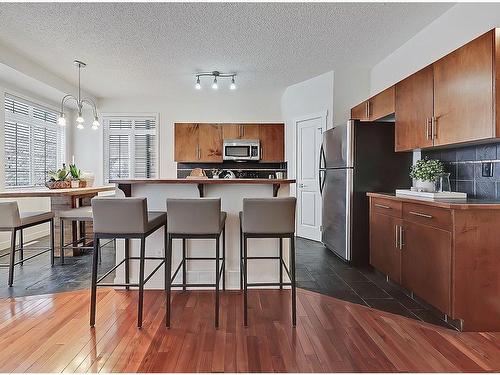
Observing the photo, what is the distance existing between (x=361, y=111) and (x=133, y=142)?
4317 millimetres

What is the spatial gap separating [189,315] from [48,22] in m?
3.07

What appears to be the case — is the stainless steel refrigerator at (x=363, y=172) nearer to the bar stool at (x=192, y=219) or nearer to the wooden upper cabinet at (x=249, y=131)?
the bar stool at (x=192, y=219)

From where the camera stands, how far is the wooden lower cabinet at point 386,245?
285 cm

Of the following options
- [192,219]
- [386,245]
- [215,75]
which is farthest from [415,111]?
[215,75]

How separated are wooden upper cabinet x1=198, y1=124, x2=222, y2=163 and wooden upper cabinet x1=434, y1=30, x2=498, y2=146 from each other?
3.99 m

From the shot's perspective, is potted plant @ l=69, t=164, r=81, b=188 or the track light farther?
the track light

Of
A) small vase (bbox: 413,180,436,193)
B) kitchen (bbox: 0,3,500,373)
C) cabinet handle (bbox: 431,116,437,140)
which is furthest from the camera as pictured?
small vase (bbox: 413,180,436,193)

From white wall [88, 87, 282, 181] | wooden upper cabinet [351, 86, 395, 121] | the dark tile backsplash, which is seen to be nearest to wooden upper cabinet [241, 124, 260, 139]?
white wall [88, 87, 282, 181]

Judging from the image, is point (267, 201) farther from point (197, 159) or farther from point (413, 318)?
point (197, 159)

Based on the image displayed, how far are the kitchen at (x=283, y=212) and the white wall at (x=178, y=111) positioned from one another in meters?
0.83

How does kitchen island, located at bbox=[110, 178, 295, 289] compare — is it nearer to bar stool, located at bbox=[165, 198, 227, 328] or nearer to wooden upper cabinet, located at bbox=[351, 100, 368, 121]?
bar stool, located at bbox=[165, 198, 227, 328]

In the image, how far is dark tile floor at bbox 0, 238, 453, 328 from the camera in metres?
2.63

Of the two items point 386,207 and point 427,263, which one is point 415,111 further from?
point 427,263

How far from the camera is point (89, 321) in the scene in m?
2.33
